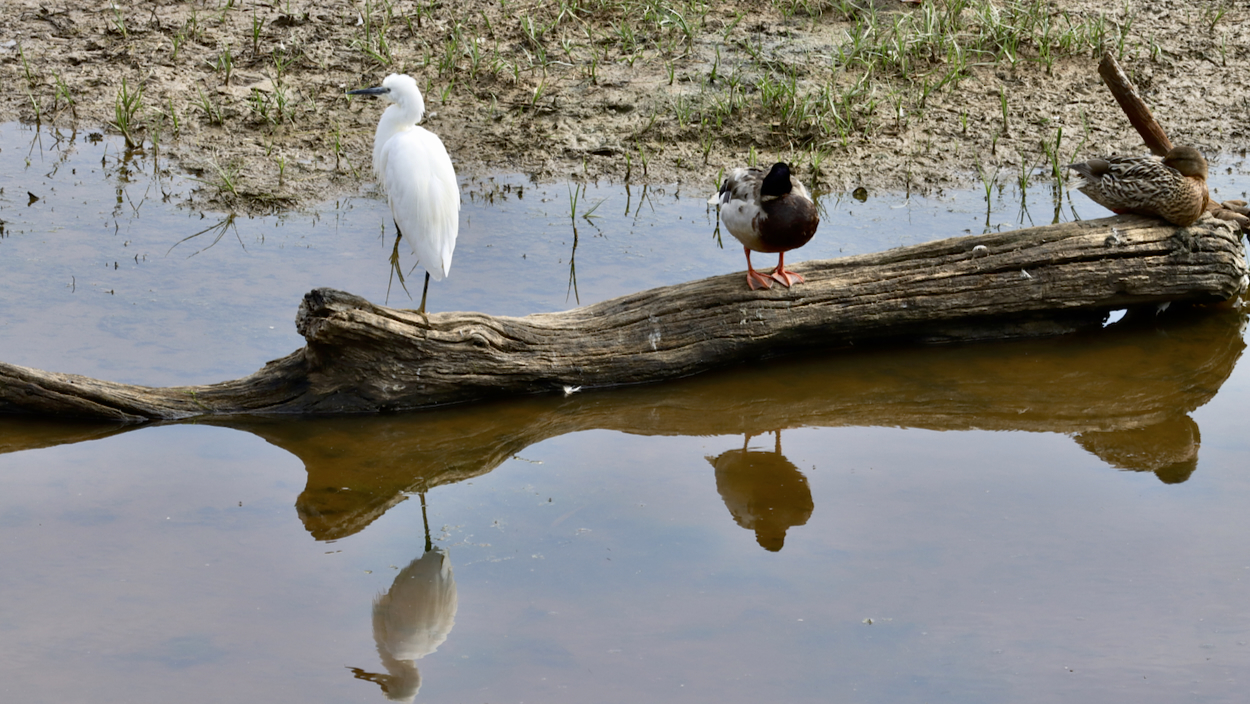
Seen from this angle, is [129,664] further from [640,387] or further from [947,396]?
[947,396]

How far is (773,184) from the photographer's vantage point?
4.88 meters

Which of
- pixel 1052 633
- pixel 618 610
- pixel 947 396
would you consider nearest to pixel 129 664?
pixel 618 610

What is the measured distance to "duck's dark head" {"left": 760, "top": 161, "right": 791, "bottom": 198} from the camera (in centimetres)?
485

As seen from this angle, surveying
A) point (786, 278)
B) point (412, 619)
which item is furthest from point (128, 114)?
point (412, 619)

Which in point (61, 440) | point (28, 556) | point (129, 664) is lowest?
point (129, 664)

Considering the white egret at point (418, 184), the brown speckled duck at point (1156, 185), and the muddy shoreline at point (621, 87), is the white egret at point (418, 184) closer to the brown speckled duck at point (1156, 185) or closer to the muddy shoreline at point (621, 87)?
the muddy shoreline at point (621, 87)

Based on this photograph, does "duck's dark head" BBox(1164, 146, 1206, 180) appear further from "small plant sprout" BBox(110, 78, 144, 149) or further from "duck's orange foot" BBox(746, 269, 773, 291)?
"small plant sprout" BBox(110, 78, 144, 149)

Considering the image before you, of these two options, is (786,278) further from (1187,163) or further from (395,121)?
(1187,163)

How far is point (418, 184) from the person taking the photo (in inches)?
191

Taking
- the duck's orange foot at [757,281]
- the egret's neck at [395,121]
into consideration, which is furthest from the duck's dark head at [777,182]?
the egret's neck at [395,121]

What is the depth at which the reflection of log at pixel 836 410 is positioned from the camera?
4504 mm

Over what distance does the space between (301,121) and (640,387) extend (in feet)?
12.9

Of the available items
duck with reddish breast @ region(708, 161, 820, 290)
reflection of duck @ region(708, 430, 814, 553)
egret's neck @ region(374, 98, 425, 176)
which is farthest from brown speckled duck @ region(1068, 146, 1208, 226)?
egret's neck @ region(374, 98, 425, 176)

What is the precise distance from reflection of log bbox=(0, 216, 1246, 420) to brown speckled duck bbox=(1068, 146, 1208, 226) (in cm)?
10
